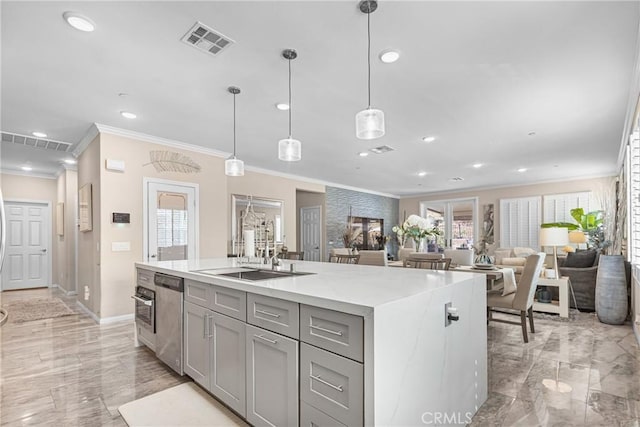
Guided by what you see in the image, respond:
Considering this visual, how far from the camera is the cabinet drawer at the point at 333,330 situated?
136 cm

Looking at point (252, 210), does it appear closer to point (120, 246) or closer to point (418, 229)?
point (120, 246)

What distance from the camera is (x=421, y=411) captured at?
5.19ft

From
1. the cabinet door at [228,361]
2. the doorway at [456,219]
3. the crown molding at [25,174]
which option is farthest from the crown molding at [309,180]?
the cabinet door at [228,361]

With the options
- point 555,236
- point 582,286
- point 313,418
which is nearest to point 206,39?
point 313,418

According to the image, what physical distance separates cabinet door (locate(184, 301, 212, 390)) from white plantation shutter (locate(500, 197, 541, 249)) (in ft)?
28.6

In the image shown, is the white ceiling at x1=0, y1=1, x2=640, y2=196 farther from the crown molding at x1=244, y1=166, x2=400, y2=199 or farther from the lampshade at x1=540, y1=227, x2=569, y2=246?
the crown molding at x1=244, y1=166, x2=400, y2=199

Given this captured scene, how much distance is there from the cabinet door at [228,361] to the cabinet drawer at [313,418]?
498 millimetres

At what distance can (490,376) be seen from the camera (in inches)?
104

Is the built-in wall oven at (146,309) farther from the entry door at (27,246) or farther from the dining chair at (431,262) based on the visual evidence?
the entry door at (27,246)

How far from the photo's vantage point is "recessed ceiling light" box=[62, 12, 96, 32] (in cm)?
216

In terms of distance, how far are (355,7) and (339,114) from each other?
1.83 m

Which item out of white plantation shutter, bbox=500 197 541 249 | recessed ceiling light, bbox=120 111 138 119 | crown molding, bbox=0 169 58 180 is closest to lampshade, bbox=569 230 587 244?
white plantation shutter, bbox=500 197 541 249

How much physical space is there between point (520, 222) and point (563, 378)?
23.2ft

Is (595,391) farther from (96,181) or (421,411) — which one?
(96,181)
